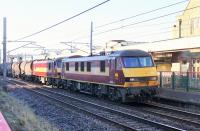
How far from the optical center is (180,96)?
23.0m

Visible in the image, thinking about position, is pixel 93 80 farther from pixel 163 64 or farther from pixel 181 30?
pixel 181 30

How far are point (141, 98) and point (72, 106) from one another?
369 cm

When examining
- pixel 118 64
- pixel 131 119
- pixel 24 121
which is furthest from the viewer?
pixel 118 64

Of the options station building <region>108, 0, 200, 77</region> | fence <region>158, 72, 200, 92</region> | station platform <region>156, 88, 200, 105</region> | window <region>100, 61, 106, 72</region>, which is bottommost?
station platform <region>156, 88, 200, 105</region>

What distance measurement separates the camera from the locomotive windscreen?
21938mm

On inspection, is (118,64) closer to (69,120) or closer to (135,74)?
(135,74)

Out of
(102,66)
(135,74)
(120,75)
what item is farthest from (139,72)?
(102,66)

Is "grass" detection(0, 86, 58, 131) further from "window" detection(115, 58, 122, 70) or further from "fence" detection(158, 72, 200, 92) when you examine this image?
"fence" detection(158, 72, 200, 92)

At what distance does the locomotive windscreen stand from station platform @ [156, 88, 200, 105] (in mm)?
2330

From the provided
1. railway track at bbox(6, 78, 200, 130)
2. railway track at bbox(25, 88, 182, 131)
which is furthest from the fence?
railway track at bbox(25, 88, 182, 131)

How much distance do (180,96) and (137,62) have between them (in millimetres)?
3185

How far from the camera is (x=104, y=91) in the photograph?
963 inches

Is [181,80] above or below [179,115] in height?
above

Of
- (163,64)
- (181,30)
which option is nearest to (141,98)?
(163,64)
